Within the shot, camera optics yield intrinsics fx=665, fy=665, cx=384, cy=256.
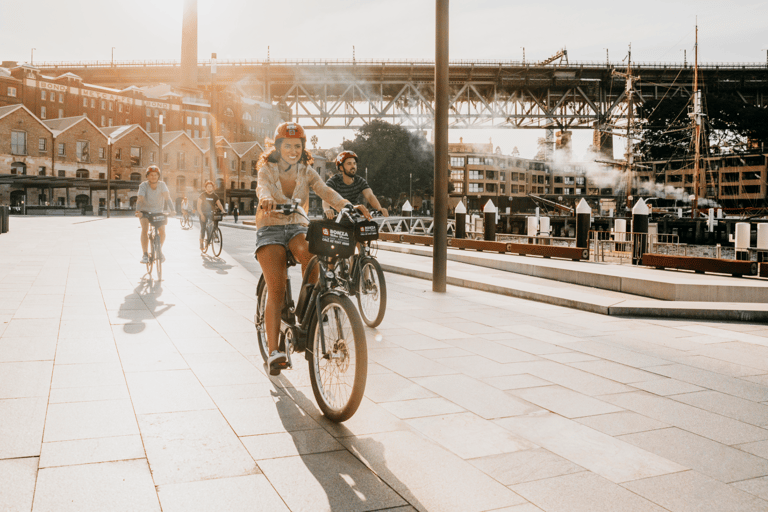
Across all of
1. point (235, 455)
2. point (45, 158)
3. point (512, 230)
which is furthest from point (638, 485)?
point (45, 158)

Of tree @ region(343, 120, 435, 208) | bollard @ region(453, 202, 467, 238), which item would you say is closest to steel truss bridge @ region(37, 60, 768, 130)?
tree @ region(343, 120, 435, 208)

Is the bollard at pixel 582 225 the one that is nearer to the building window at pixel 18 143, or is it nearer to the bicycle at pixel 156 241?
the bicycle at pixel 156 241

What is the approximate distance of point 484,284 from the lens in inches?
435

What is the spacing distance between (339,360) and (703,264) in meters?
11.3

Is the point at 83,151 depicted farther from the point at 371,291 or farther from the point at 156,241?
the point at 371,291

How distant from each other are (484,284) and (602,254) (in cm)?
765

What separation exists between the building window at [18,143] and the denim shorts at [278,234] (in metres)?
72.0

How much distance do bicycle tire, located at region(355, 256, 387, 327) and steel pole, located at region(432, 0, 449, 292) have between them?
2.88 m

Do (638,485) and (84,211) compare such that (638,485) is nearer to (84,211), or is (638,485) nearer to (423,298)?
(423,298)

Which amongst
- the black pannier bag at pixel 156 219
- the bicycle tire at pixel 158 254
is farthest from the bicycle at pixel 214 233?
the black pannier bag at pixel 156 219

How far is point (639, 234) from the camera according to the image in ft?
57.7

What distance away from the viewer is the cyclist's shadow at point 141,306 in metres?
7.00

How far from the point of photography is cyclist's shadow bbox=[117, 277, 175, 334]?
7000 millimetres

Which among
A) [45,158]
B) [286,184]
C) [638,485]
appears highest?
[45,158]
